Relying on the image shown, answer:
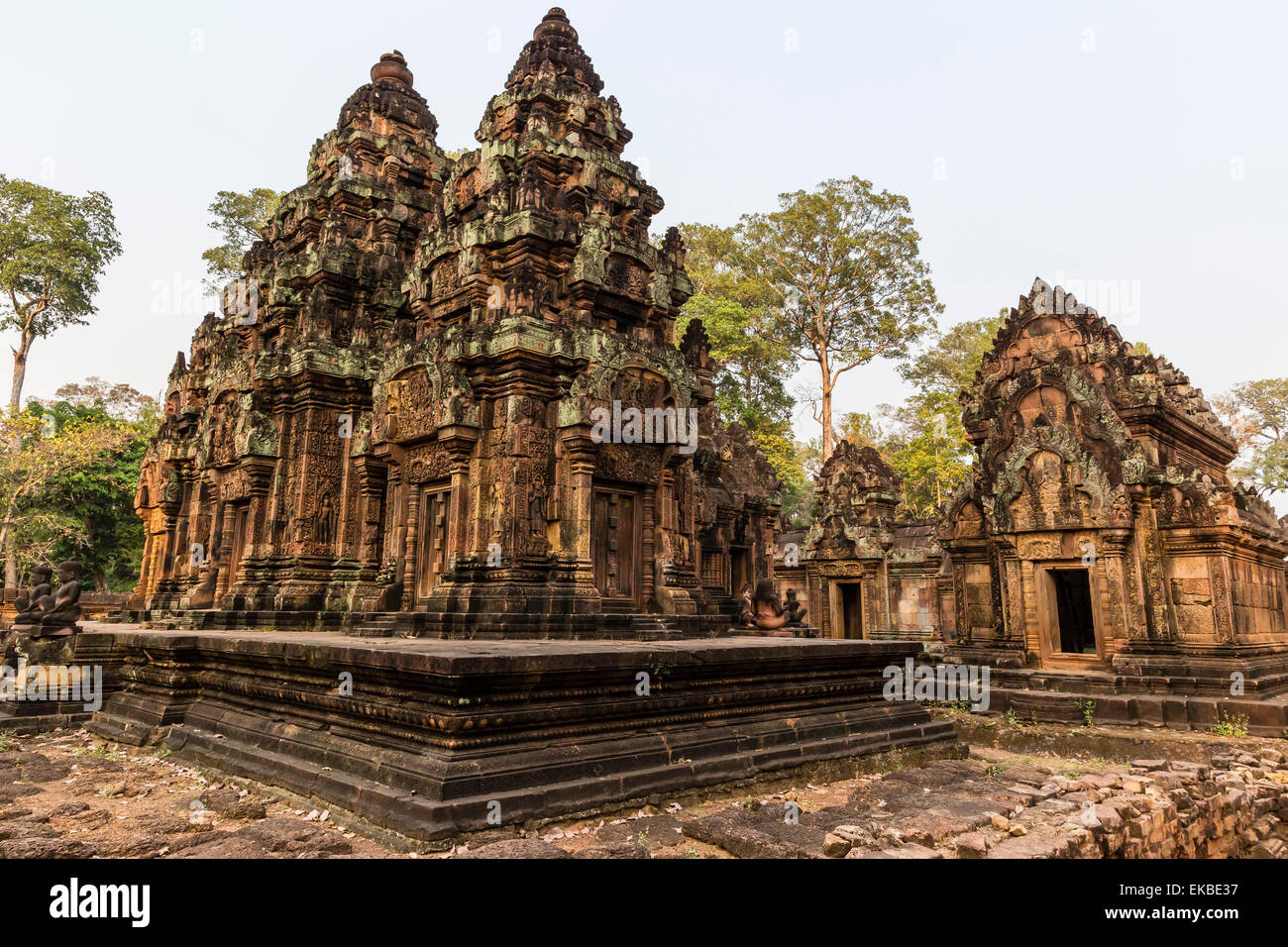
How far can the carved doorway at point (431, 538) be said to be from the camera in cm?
952

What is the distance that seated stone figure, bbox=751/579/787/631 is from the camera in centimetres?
1158

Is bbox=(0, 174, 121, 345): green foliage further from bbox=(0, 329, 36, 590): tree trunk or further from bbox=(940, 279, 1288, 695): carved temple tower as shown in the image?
bbox=(940, 279, 1288, 695): carved temple tower

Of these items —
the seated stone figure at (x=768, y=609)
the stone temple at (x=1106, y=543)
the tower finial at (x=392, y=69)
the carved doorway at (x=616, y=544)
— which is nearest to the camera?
the carved doorway at (x=616, y=544)

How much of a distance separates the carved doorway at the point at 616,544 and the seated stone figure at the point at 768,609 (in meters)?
2.88

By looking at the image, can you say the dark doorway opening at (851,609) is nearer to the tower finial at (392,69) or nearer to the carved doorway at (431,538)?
the carved doorway at (431,538)

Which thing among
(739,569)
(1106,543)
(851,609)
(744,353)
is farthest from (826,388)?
(1106,543)

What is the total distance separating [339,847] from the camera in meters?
4.05

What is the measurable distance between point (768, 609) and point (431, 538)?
5.14 m

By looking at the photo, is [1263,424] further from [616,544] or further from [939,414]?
[616,544]

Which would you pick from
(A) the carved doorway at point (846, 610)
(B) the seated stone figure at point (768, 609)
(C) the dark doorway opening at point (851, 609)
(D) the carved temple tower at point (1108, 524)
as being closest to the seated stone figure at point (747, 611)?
(B) the seated stone figure at point (768, 609)
